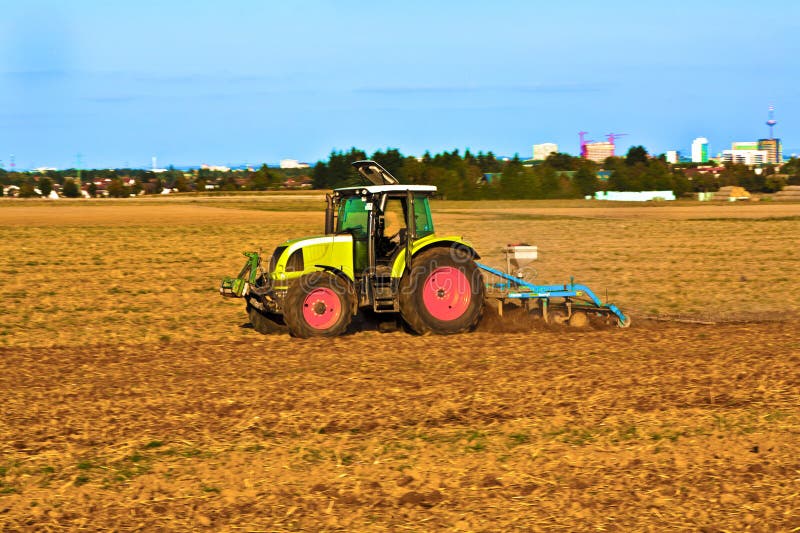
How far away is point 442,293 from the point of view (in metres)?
12.1

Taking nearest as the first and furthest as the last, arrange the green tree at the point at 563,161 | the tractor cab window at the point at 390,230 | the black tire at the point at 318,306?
1. the black tire at the point at 318,306
2. the tractor cab window at the point at 390,230
3. the green tree at the point at 563,161

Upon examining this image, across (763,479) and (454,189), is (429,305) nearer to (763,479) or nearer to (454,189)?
(763,479)

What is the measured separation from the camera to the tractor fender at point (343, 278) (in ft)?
39.0

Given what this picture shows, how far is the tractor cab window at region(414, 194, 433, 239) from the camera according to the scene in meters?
12.4

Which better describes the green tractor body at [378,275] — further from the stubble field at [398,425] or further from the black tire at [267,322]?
the black tire at [267,322]

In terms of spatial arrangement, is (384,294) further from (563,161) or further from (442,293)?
(563,161)

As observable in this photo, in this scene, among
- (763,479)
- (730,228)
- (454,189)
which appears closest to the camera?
(763,479)

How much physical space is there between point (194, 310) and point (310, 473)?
9627 millimetres

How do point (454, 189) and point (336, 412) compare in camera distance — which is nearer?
point (336, 412)

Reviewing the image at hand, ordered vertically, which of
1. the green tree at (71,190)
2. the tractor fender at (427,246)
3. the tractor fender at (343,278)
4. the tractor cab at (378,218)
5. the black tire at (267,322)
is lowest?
the black tire at (267,322)

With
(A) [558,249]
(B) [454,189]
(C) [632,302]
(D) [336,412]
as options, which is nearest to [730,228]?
(A) [558,249]

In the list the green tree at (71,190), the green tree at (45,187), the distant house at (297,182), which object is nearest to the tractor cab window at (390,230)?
the distant house at (297,182)

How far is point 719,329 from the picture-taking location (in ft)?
41.4

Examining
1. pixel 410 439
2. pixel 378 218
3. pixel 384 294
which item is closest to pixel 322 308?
pixel 384 294
